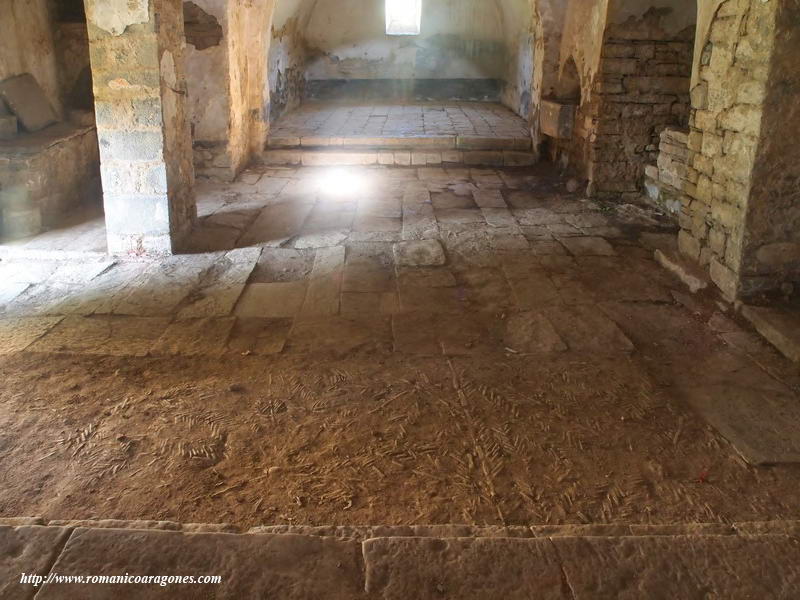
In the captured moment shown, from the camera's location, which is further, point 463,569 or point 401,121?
point 401,121

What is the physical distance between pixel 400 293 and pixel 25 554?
2.45 m

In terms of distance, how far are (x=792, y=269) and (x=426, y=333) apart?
6.71 feet

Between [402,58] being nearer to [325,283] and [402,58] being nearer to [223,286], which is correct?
[325,283]

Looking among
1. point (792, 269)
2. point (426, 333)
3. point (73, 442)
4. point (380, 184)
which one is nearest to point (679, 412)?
point (426, 333)

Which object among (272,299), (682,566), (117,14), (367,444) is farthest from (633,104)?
(682,566)

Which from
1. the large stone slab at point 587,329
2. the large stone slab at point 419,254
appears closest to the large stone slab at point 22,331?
the large stone slab at point 419,254

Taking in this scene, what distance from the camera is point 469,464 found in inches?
94.9

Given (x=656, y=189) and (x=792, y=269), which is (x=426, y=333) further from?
(x=656, y=189)

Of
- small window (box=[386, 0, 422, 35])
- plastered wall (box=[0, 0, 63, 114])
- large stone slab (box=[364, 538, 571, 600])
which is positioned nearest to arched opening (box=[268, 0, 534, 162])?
small window (box=[386, 0, 422, 35])

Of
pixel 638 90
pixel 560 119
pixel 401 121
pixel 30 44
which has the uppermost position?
pixel 30 44

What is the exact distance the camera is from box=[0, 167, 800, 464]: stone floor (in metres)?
3.29

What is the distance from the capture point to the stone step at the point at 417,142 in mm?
7723

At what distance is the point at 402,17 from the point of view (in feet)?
38.7

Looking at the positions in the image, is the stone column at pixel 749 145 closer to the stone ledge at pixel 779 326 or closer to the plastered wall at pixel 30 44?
the stone ledge at pixel 779 326
